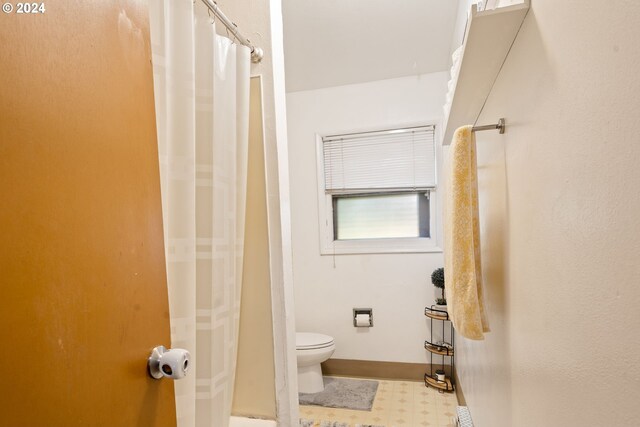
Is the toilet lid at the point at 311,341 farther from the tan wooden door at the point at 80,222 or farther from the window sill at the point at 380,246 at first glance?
the tan wooden door at the point at 80,222

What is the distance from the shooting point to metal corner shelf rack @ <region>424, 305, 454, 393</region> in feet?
7.48

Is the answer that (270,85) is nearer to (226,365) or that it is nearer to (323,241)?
(226,365)

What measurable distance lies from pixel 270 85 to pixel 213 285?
0.71 meters

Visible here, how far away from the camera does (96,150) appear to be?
1.66ft

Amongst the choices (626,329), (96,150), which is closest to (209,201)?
(96,150)

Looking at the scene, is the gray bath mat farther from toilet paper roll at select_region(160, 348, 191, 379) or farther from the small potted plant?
toilet paper roll at select_region(160, 348, 191, 379)

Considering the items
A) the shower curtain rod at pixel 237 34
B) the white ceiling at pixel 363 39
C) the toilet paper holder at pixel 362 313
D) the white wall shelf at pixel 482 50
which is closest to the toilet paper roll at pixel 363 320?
the toilet paper holder at pixel 362 313

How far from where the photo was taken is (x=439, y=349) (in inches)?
91.1

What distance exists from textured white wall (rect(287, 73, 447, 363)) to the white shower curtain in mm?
1704

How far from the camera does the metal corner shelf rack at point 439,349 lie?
89.7 inches

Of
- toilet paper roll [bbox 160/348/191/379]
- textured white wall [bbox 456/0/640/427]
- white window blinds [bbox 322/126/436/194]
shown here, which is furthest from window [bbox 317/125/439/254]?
toilet paper roll [bbox 160/348/191/379]

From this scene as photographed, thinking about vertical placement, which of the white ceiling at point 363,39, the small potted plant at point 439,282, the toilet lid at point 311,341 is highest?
the white ceiling at point 363,39

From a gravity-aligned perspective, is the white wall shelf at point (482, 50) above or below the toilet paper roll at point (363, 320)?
above

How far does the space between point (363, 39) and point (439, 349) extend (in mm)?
2185
